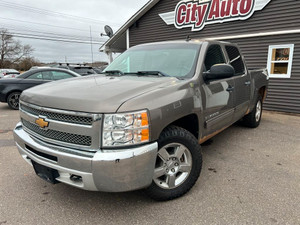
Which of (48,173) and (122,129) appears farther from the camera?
(48,173)

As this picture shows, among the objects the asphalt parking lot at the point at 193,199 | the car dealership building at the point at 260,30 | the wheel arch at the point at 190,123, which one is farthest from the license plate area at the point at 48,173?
the car dealership building at the point at 260,30

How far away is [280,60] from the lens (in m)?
7.75

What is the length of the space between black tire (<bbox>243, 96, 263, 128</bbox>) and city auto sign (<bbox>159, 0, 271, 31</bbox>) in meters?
4.17

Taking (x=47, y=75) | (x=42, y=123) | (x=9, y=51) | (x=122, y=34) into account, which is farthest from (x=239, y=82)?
(x=9, y=51)

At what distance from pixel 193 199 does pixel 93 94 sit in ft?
5.37

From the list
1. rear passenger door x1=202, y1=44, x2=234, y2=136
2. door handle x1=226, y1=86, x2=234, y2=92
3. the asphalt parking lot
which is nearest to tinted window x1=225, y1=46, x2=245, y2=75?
rear passenger door x1=202, y1=44, x2=234, y2=136

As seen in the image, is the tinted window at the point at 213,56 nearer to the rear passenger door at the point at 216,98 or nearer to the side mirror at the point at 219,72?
the rear passenger door at the point at 216,98

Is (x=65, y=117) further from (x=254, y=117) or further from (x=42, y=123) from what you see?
(x=254, y=117)

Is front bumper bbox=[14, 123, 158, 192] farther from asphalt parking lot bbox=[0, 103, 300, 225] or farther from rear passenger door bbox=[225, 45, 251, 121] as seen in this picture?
rear passenger door bbox=[225, 45, 251, 121]

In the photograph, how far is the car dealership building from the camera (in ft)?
24.2

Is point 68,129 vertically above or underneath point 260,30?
underneath

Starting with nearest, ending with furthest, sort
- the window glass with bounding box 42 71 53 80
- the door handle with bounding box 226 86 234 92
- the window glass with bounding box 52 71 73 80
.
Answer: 1. the door handle with bounding box 226 86 234 92
2. the window glass with bounding box 42 71 53 80
3. the window glass with bounding box 52 71 73 80

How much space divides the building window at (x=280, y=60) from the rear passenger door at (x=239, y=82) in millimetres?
4071

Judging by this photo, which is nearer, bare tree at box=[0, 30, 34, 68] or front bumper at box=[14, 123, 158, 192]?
front bumper at box=[14, 123, 158, 192]
